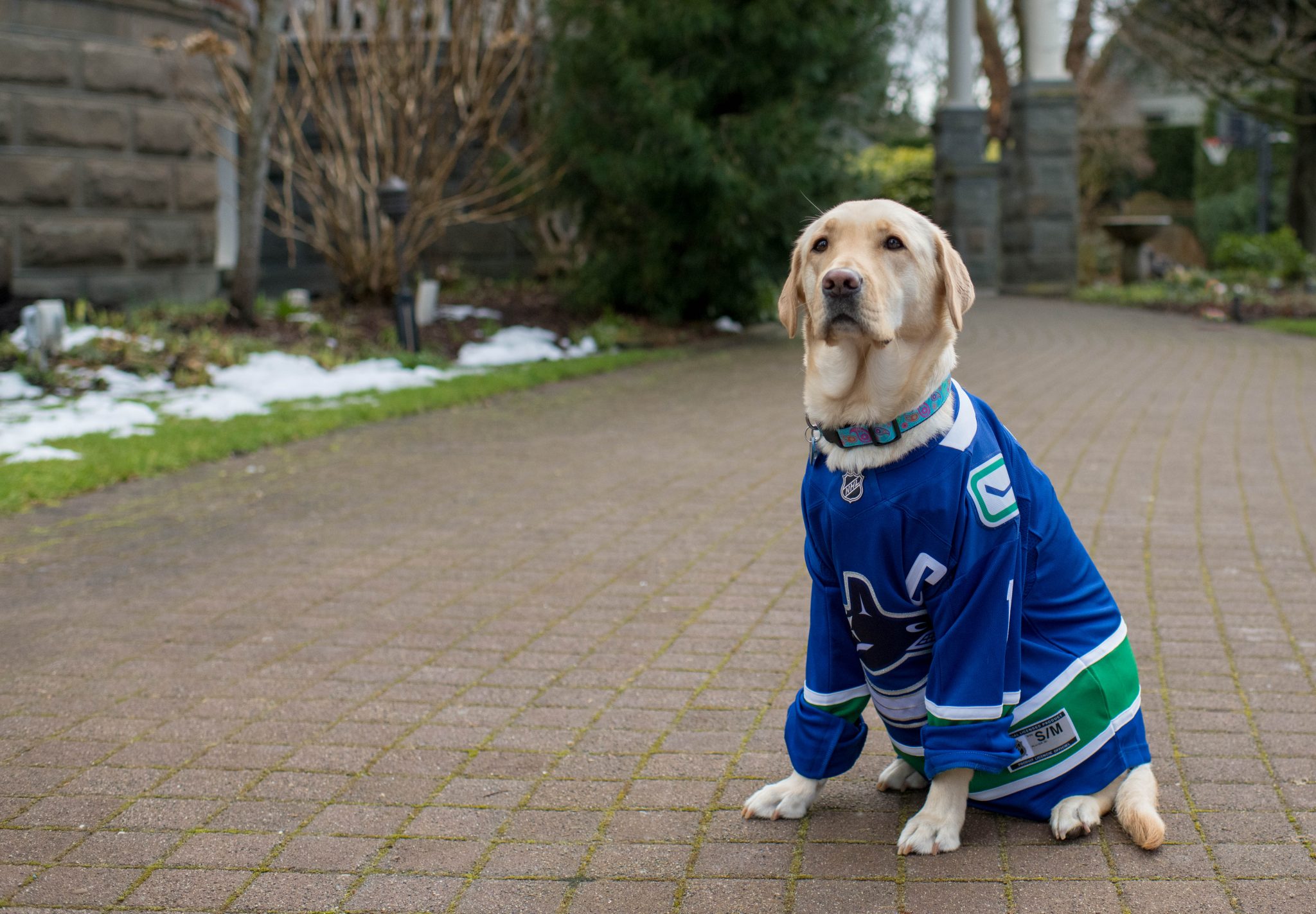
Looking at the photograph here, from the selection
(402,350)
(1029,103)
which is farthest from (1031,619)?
(1029,103)

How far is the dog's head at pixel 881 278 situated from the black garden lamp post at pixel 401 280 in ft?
31.2

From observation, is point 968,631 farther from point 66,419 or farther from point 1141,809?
point 66,419

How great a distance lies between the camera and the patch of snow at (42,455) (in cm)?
774

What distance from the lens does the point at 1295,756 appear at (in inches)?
143

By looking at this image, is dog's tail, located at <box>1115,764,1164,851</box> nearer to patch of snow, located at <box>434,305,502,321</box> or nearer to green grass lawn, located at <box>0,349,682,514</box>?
green grass lawn, located at <box>0,349,682,514</box>

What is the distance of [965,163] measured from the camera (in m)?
22.9

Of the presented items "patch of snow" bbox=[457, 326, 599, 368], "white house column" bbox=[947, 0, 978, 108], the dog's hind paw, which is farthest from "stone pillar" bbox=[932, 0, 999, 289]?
the dog's hind paw

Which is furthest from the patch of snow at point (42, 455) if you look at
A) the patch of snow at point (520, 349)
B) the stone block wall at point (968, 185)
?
the stone block wall at point (968, 185)

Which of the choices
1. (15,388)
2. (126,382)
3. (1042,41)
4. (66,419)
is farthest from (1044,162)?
(66,419)

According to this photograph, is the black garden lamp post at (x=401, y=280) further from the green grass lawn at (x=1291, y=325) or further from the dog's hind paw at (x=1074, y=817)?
the green grass lawn at (x=1291, y=325)

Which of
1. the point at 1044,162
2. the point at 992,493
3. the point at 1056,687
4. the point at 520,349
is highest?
the point at 1044,162

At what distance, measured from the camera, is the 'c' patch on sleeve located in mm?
2883

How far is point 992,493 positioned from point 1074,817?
857 millimetres

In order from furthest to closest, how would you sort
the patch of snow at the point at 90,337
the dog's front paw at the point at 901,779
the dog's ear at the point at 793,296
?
the patch of snow at the point at 90,337 < the dog's front paw at the point at 901,779 < the dog's ear at the point at 793,296
